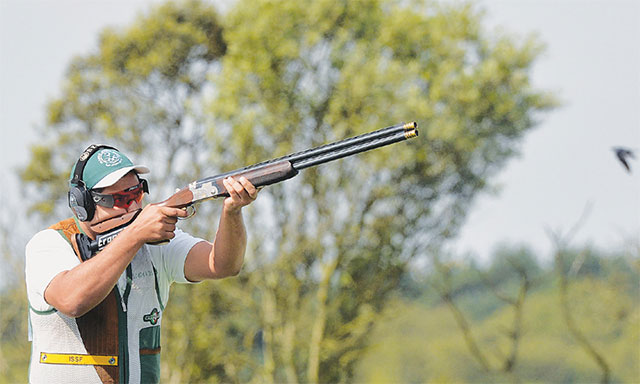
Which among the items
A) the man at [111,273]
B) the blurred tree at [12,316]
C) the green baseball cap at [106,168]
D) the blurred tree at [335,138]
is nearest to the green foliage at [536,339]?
the blurred tree at [335,138]

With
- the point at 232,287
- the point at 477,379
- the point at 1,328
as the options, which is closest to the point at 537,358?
the point at 477,379

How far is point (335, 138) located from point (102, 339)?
9138mm

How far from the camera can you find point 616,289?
14352 millimetres

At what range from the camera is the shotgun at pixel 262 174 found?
8.76 feet

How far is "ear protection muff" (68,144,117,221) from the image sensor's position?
273 centimetres

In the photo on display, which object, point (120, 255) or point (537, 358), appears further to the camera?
point (537, 358)

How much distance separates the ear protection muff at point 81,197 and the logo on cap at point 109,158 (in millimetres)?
49

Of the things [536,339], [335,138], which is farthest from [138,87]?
[536,339]

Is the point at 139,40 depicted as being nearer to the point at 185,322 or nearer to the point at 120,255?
the point at 185,322

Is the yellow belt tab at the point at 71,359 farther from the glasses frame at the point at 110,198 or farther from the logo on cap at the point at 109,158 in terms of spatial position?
the logo on cap at the point at 109,158

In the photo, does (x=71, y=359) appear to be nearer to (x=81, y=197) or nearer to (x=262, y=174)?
(x=81, y=197)

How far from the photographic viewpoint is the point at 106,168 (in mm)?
2756

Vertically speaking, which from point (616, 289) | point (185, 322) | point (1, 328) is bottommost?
point (616, 289)

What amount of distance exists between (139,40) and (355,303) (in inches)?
227
